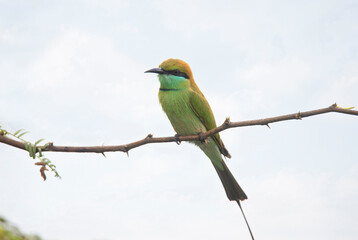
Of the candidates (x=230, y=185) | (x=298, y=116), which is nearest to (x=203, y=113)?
(x=230, y=185)

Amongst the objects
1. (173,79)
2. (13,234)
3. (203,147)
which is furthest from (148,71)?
(13,234)

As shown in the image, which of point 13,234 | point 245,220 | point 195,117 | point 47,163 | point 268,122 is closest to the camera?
point 13,234

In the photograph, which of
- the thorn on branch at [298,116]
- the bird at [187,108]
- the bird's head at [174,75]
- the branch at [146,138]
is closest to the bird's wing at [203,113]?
the bird at [187,108]

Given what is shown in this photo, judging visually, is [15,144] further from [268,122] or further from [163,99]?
[163,99]

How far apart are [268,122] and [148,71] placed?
260 cm

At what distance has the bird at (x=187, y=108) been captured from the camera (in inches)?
192

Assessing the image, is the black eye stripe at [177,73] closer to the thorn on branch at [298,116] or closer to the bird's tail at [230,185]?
the bird's tail at [230,185]

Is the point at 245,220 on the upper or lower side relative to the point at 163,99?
lower

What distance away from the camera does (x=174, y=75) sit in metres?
4.97

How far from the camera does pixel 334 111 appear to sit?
251 centimetres

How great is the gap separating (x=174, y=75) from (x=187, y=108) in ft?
1.50

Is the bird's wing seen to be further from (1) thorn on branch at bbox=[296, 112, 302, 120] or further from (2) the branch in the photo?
(1) thorn on branch at bbox=[296, 112, 302, 120]

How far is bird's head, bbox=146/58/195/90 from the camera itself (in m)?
4.95

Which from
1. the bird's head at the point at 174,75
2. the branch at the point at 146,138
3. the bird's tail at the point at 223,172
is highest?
the bird's head at the point at 174,75
